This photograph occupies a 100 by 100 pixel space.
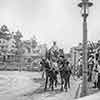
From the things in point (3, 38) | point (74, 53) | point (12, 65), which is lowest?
Result: point (12, 65)

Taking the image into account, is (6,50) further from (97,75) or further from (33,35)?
(97,75)

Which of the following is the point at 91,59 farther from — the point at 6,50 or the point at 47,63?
the point at 6,50

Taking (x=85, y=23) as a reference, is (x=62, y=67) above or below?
below

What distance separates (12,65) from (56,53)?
37718mm

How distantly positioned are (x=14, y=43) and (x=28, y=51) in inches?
429

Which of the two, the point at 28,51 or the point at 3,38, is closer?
the point at 3,38

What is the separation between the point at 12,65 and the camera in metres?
49.3

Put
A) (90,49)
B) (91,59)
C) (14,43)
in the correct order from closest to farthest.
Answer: (91,59), (90,49), (14,43)

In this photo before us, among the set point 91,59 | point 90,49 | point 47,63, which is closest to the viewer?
point 47,63

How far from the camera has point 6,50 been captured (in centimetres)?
5578

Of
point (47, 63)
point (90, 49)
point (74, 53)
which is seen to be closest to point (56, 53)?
point (47, 63)

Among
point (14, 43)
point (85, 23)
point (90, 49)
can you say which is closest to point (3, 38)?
point (14, 43)

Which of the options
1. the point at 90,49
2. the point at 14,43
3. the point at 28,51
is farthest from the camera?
the point at 28,51

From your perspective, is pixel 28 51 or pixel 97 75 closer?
pixel 97 75
